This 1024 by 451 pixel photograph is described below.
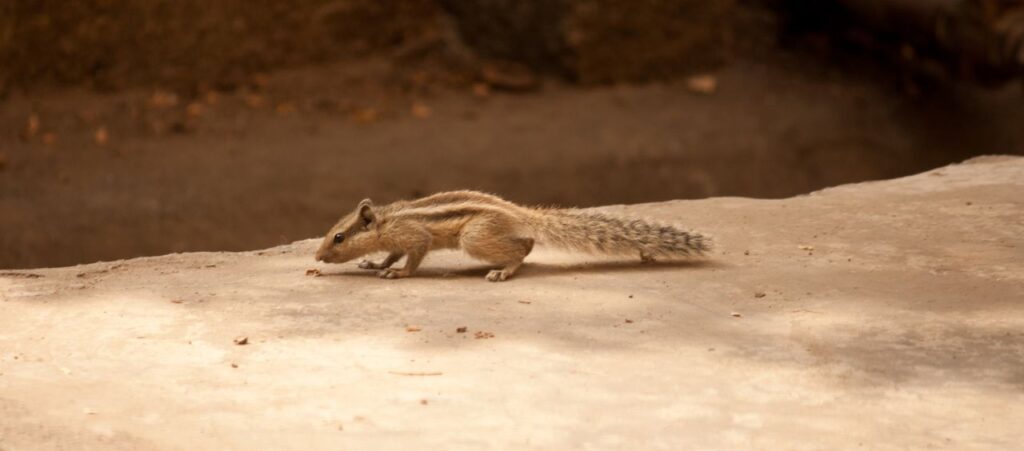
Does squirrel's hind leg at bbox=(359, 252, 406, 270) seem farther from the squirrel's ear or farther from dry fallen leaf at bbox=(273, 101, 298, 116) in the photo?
dry fallen leaf at bbox=(273, 101, 298, 116)

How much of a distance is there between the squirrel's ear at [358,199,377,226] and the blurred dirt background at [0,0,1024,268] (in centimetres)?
382

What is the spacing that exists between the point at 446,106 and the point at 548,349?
25.7 ft

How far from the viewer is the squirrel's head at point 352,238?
526cm

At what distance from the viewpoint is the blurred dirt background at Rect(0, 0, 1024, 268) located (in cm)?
957

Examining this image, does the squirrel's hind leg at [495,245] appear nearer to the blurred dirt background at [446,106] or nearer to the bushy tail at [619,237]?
the bushy tail at [619,237]

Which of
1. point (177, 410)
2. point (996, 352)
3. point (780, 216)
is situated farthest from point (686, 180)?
point (177, 410)

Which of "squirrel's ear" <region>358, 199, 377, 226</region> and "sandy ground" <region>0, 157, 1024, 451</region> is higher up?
"squirrel's ear" <region>358, 199, 377, 226</region>

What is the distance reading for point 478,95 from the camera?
1195cm

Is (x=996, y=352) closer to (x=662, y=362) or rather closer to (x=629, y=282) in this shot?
(x=662, y=362)

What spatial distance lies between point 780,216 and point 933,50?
235 inches

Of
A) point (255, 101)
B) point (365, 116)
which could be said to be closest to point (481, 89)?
point (365, 116)

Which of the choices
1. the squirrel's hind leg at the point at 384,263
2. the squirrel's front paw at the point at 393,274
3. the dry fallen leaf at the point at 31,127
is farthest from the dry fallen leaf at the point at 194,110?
the squirrel's front paw at the point at 393,274

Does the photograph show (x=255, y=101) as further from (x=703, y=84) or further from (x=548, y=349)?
(x=548, y=349)

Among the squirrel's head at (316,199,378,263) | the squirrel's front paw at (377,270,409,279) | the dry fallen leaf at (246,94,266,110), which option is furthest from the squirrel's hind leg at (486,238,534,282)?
the dry fallen leaf at (246,94,266,110)
